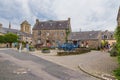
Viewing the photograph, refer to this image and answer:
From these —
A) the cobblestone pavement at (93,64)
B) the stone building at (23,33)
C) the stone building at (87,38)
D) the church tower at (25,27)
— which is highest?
the church tower at (25,27)

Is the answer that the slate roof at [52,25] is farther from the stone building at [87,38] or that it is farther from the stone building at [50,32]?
the stone building at [87,38]

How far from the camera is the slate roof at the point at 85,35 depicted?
5731 centimetres

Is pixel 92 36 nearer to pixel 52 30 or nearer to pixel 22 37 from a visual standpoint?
pixel 52 30

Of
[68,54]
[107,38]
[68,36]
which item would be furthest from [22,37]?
[68,54]

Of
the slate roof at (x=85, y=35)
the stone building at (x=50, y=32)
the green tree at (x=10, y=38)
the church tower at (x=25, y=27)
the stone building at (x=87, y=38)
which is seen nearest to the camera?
the stone building at (x=87, y=38)

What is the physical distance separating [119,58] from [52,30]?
181ft

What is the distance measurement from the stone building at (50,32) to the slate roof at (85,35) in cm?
290

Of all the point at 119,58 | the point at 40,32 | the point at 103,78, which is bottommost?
the point at 103,78

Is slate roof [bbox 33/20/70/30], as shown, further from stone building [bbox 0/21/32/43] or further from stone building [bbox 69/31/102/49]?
stone building [bbox 0/21/32/43]

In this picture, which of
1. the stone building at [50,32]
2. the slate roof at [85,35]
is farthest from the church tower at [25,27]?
the slate roof at [85,35]

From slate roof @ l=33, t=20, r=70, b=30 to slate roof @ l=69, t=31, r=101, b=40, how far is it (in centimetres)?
367

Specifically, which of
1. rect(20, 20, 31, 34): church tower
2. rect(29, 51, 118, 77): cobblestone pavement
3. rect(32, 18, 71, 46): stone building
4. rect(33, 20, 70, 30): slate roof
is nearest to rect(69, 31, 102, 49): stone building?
rect(32, 18, 71, 46): stone building

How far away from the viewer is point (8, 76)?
11281mm

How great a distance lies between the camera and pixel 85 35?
194 feet
